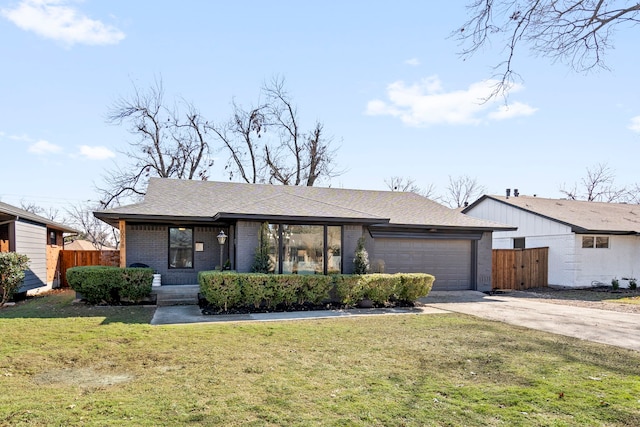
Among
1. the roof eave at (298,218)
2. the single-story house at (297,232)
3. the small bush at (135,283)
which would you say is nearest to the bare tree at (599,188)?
the single-story house at (297,232)

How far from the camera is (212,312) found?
1030cm

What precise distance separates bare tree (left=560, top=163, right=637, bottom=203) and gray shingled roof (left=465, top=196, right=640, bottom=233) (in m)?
15.6

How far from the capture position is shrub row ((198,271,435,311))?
1038 centimetres

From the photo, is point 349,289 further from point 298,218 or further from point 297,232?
point 298,218

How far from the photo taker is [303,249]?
Answer: 483 inches

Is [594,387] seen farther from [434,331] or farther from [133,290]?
[133,290]

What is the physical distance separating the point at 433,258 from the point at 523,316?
515 cm

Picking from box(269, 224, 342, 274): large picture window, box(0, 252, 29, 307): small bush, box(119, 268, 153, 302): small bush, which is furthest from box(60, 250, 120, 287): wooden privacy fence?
box(269, 224, 342, 274): large picture window

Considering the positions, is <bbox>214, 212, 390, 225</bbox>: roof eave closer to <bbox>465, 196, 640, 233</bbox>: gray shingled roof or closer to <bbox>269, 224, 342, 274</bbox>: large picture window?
<bbox>269, 224, 342, 274</bbox>: large picture window

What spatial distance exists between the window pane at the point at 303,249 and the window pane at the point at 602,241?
517 inches

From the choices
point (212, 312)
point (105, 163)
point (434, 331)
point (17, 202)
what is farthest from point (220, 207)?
point (17, 202)

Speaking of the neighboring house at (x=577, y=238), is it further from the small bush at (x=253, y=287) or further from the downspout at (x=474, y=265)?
the small bush at (x=253, y=287)

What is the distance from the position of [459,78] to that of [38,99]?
15236mm

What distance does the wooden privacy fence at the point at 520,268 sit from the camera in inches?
685
